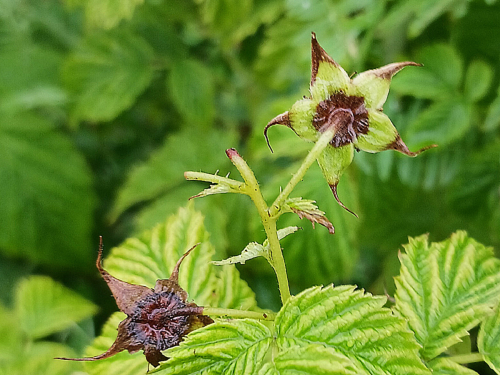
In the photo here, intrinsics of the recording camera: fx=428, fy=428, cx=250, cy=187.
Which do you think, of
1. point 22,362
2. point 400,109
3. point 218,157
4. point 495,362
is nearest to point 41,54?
point 218,157

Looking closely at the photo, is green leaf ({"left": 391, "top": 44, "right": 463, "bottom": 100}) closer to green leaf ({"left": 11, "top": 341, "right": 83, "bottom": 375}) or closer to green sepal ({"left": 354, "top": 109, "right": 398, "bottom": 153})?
green sepal ({"left": 354, "top": 109, "right": 398, "bottom": 153})

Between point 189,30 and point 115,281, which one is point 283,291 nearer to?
point 115,281

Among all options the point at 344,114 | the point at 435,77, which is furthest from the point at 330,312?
the point at 435,77

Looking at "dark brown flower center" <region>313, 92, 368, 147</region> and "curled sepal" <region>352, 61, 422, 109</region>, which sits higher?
"curled sepal" <region>352, 61, 422, 109</region>

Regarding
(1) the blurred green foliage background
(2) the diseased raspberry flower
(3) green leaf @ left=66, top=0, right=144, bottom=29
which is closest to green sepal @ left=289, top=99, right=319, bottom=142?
(2) the diseased raspberry flower

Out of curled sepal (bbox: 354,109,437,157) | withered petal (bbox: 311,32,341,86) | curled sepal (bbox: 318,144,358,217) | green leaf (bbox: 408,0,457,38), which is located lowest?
curled sepal (bbox: 318,144,358,217)

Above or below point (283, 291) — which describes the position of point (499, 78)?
above

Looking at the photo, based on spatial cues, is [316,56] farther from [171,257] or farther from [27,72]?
[27,72]
